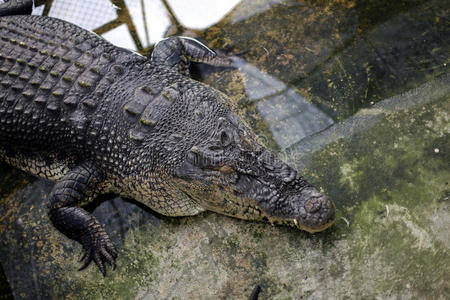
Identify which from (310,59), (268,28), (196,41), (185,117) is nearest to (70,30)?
(196,41)

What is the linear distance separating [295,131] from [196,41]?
4.96 ft

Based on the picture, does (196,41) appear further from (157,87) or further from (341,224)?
Result: (341,224)

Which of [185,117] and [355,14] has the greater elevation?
[185,117]

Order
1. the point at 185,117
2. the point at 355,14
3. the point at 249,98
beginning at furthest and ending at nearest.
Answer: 1. the point at 355,14
2. the point at 249,98
3. the point at 185,117

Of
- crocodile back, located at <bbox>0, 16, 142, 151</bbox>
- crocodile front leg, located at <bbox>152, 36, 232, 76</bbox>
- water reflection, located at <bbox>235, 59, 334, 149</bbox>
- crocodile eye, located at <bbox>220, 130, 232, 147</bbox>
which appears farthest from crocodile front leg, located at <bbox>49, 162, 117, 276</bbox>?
water reflection, located at <bbox>235, 59, 334, 149</bbox>

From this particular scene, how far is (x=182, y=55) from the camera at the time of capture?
3.76 metres

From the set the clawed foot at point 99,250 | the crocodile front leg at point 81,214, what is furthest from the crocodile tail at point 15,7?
the clawed foot at point 99,250

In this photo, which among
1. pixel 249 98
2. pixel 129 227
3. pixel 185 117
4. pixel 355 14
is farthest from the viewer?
pixel 355 14

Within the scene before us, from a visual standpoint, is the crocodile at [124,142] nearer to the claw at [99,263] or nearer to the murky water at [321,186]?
the claw at [99,263]

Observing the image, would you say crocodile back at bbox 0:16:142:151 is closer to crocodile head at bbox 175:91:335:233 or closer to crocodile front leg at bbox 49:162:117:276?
crocodile front leg at bbox 49:162:117:276

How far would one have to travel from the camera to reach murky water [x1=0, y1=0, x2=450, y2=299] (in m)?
2.62

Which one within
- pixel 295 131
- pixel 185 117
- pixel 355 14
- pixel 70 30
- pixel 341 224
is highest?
pixel 70 30

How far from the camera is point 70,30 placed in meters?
3.64

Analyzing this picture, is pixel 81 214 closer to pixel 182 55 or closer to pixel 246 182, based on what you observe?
pixel 246 182
